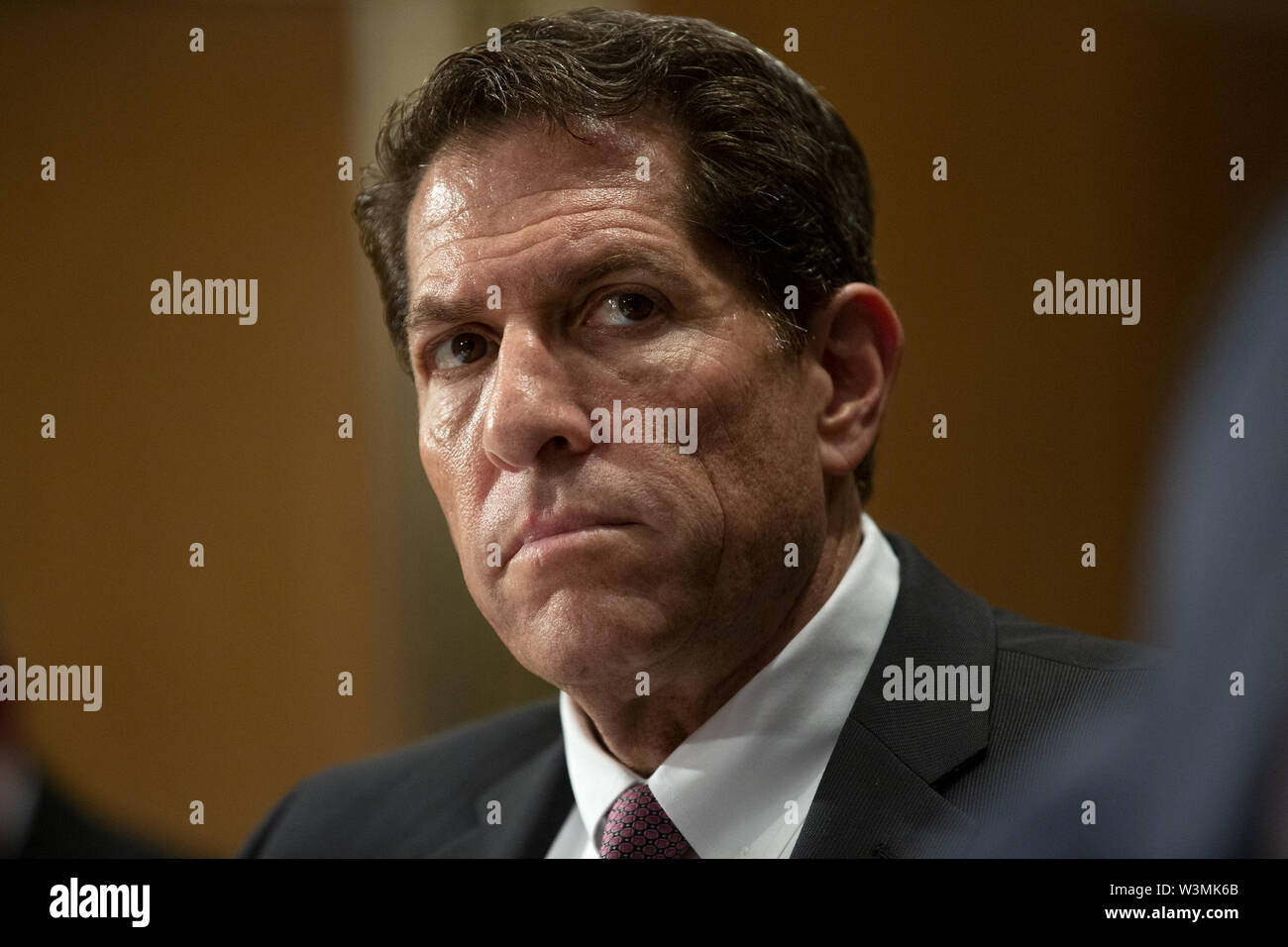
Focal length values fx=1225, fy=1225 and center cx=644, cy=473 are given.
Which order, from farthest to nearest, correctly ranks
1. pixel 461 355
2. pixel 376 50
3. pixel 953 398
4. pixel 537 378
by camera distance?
pixel 376 50 < pixel 953 398 < pixel 461 355 < pixel 537 378

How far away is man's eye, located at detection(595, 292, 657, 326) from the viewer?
1.67 m

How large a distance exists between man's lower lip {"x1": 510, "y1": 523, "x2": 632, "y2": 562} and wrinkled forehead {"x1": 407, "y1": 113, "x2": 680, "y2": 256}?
1.38 ft

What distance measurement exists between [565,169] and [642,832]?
0.95 meters

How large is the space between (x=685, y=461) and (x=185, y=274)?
0.97 metres

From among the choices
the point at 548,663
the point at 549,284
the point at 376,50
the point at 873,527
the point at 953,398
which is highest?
the point at 376,50

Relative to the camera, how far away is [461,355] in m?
1.76

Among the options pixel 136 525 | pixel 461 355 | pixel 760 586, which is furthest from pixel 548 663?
pixel 136 525

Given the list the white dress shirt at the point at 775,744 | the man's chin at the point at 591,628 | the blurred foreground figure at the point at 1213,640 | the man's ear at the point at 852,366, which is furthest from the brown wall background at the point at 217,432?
the man's chin at the point at 591,628

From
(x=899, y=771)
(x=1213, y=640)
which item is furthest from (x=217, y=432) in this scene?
(x=1213, y=640)

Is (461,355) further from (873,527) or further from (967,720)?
(967,720)

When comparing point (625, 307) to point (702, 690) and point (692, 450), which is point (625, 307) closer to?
point (692, 450)

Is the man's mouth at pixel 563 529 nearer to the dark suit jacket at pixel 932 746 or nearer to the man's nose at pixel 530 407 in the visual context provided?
the man's nose at pixel 530 407

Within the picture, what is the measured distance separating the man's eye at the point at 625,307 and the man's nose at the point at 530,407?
93mm

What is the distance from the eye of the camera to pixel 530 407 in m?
1.63
